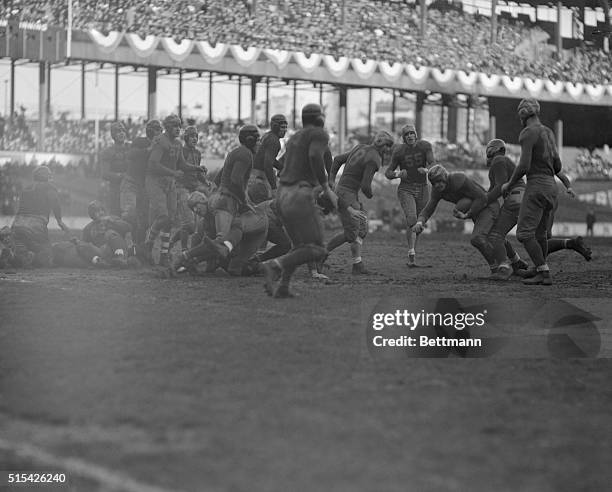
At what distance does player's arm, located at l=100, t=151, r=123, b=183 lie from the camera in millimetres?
16328

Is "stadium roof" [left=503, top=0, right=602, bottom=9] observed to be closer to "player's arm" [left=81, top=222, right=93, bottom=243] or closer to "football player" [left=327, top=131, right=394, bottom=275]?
"football player" [left=327, top=131, right=394, bottom=275]

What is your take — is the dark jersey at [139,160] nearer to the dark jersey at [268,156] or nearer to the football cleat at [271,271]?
the dark jersey at [268,156]

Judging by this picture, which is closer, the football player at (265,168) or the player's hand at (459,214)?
the player's hand at (459,214)

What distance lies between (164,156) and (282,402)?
10078mm

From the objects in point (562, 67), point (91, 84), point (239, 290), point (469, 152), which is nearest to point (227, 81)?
point (91, 84)

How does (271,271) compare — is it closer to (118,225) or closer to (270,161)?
(270,161)

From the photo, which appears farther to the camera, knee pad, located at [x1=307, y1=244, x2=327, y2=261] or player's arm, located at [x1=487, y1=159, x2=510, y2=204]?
player's arm, located at [x1=487, y1=159, x2=510, y2=204]

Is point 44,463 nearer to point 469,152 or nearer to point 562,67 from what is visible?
point 469,152

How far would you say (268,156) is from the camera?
14383 millimetres

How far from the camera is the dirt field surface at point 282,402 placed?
462cm

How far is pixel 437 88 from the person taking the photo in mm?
47969

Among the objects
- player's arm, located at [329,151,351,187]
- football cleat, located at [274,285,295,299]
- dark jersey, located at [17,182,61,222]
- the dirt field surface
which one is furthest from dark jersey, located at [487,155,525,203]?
dark jersey, located at [17,182,61,222]

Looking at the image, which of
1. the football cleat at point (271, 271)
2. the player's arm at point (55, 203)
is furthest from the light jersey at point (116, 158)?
the football cleat at point (271, 271)

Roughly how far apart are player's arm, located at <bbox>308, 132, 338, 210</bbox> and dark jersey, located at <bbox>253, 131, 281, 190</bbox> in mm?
3358
